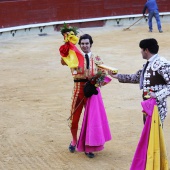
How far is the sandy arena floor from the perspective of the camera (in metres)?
4.99

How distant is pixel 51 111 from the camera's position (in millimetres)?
6785

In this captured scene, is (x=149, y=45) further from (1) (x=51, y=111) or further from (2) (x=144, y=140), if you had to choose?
(1) (x=51, y=111)

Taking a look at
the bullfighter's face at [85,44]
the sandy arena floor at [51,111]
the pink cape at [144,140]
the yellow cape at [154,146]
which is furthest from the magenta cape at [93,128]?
the yellow cape at [154,146]

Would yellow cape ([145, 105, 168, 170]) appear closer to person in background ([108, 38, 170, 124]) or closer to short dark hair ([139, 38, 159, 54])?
person in background ([108, 38, 170, 124])

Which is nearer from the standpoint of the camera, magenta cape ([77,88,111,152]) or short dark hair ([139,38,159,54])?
short dark hair ([139,38,159,54])

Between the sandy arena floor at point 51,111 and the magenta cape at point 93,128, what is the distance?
0.38 feet

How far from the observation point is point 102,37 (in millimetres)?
14398

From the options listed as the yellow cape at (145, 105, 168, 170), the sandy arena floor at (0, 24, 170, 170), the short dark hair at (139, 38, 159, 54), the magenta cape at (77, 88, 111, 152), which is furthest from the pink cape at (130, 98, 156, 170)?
the magenta cape at (77, 88, 111, 152)

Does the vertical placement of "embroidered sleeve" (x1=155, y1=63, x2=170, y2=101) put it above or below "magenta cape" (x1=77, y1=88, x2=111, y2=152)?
above

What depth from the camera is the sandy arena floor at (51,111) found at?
16.4 ft

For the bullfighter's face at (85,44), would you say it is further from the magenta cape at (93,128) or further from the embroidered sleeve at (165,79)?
the embroidered sleeve at (165,79)

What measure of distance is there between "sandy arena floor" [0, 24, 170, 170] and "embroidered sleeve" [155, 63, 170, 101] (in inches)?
38.0

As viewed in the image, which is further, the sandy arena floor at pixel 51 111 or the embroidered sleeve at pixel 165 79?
the sandy arena floor at pixel 51 111

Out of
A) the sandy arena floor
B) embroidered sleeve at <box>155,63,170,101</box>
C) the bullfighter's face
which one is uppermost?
the bullfighter's face
